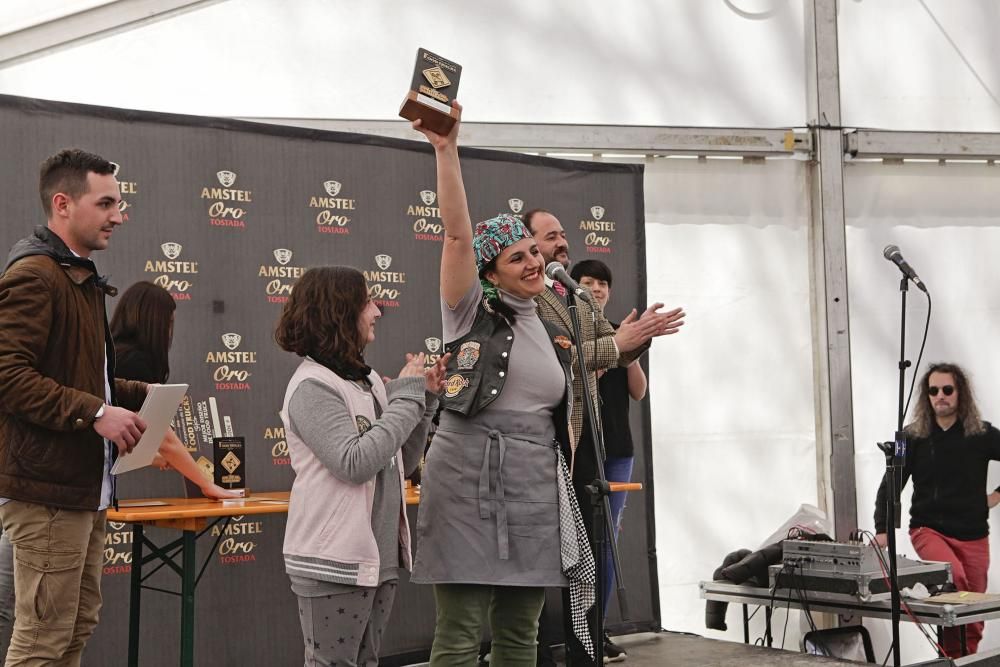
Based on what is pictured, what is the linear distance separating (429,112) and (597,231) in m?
2.85

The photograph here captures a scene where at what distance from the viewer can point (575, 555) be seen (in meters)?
2.52

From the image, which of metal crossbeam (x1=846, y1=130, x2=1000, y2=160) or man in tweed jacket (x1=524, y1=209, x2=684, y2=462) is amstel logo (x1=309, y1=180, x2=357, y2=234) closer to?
man in tweed jacket (x1=524, y1=209, x2=684, y2=462)

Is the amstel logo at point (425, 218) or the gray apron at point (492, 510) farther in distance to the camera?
the amstel logo at point (425, 218)

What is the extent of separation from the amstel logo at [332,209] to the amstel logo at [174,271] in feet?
1.90

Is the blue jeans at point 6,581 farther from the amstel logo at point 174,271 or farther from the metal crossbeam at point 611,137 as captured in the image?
the metal crossbeam at point 611,137

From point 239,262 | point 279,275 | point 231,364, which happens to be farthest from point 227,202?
point 231,364

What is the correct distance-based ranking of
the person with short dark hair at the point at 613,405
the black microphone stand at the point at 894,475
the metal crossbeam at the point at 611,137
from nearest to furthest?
the black microphone stand at the point at 894,475 < the person with short dark hair at the point at 613,405 < the metal crossbeam at the point at 611,137

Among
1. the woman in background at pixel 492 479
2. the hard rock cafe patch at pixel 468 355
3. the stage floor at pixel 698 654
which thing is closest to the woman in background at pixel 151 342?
the woman in background at pixel 492 479

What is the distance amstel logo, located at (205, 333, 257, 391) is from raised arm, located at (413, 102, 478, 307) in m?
1.85

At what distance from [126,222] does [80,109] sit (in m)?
0.44

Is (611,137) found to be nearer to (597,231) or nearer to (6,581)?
(597,231)

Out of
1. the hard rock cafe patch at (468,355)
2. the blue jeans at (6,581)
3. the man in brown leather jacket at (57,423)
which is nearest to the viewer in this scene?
the man in brown leather jacket at (57,423)

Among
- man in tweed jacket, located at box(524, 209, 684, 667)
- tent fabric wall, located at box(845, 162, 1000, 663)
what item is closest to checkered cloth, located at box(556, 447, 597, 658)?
man in tweed jacket, located at box(524, 209, 684, 667)

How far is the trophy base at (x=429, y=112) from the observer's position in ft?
7.66
